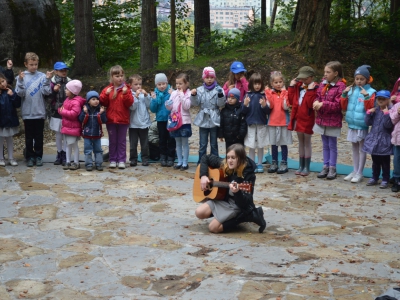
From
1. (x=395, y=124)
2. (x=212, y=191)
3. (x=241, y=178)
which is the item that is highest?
(x=395, y=124)

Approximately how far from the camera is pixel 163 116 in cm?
1103

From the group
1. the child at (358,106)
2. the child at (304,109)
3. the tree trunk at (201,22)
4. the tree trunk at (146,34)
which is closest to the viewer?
the child at (358,106)

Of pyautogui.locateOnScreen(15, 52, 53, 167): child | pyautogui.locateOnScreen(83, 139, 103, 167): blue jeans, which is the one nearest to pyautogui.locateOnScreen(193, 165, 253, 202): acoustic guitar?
pyautogui.locateOnScreen(83, 139, 103, 167): blue jeans

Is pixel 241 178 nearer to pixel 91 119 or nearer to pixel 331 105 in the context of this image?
pixel 331 105

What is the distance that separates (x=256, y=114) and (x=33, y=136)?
3880 millimetres

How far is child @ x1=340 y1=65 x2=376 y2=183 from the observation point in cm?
973

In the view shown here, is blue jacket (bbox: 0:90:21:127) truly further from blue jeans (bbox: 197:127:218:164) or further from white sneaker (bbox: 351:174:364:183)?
white sneaker (bbox: 351:174:364:183)

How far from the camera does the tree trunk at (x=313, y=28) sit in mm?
16516

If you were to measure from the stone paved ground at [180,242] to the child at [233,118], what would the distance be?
2.90ft

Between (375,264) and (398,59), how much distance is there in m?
13.7

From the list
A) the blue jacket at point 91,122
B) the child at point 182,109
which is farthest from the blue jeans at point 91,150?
the child at point 182,109

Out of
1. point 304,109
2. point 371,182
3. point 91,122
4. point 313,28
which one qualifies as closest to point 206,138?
point 304,109

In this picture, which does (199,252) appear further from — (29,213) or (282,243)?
(29,213)

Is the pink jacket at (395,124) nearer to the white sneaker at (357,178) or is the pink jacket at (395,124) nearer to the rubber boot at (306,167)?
the white sneaker at (357,178)
